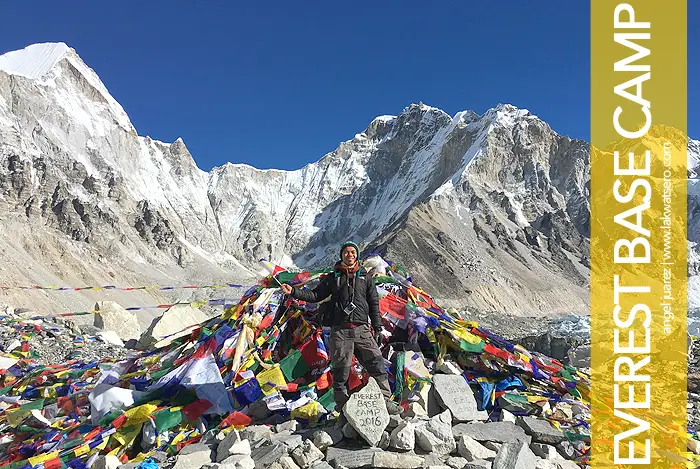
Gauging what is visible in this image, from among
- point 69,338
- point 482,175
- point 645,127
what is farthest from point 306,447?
point 482,175

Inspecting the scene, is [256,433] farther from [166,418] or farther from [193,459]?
[166,418]

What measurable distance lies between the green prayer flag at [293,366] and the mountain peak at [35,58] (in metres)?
105

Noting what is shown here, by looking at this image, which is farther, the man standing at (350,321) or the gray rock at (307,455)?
the man standing at (350,321)

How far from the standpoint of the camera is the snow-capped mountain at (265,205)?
5934cm

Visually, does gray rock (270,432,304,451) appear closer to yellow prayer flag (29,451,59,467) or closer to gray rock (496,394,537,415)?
yellow prayer flag (29,451,59,467)

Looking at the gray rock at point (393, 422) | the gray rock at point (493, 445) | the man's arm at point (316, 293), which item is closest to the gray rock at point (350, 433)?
the gray rock at point (393, 422)

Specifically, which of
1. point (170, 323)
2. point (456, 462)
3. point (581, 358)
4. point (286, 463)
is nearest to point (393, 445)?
point (456, 462)

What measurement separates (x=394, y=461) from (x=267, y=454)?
1.25 m

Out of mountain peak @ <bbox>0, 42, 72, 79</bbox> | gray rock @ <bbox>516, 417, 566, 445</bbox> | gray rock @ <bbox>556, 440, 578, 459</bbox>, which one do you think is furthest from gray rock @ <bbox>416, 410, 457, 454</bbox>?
mountain peak @ <bbox>0, 42, 72, 79</bbox>

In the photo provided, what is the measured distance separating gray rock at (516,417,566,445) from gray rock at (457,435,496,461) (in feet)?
2.32

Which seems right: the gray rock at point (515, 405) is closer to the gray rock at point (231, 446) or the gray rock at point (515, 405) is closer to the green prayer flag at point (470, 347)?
the green prayer flag at point (470, 347)

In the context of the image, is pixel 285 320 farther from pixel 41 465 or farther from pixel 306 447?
pixel 41 465

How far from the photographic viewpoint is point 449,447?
4887mm

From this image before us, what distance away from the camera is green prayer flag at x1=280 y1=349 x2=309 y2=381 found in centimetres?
646
